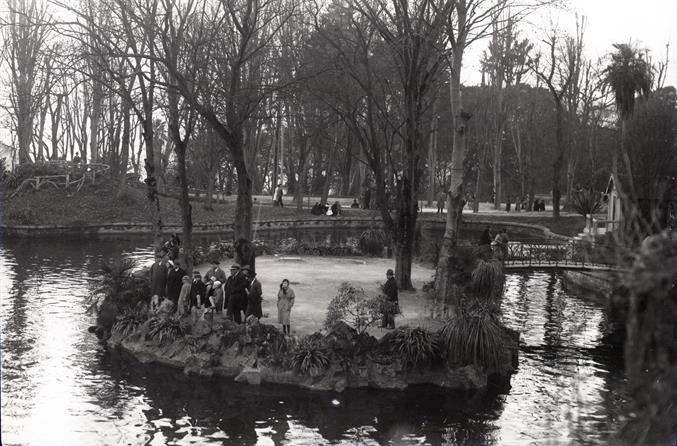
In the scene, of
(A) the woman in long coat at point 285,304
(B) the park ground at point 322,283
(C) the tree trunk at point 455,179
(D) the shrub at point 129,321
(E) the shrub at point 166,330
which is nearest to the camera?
(A) the woman in long coat at point 285,304

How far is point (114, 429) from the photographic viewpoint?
1343 cm

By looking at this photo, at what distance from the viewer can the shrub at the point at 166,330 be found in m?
18.2

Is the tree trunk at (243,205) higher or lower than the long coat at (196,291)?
higher

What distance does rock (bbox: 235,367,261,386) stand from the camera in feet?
53.5

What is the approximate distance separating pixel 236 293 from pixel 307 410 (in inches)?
158

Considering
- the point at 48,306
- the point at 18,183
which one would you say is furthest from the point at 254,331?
the point at 18,183

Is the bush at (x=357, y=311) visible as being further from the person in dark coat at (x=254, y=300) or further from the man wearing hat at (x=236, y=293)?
the man wearing hat at (x=236, y=293)

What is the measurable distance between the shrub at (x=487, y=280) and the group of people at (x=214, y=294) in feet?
20.1

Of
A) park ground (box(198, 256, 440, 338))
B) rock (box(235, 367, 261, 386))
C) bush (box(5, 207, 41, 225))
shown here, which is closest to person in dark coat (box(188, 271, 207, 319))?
park ground (box(198, 256, 440, 338))

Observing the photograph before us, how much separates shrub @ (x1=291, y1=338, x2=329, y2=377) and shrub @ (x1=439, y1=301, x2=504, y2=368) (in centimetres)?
280

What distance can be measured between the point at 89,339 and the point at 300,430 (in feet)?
27.1

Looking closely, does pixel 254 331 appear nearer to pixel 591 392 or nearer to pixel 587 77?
pixel 591 392

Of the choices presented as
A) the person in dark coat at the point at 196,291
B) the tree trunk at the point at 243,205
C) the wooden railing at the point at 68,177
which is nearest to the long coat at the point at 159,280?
the person in dark coat at the point at 196,291

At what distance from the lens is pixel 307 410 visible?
14.8 meters
